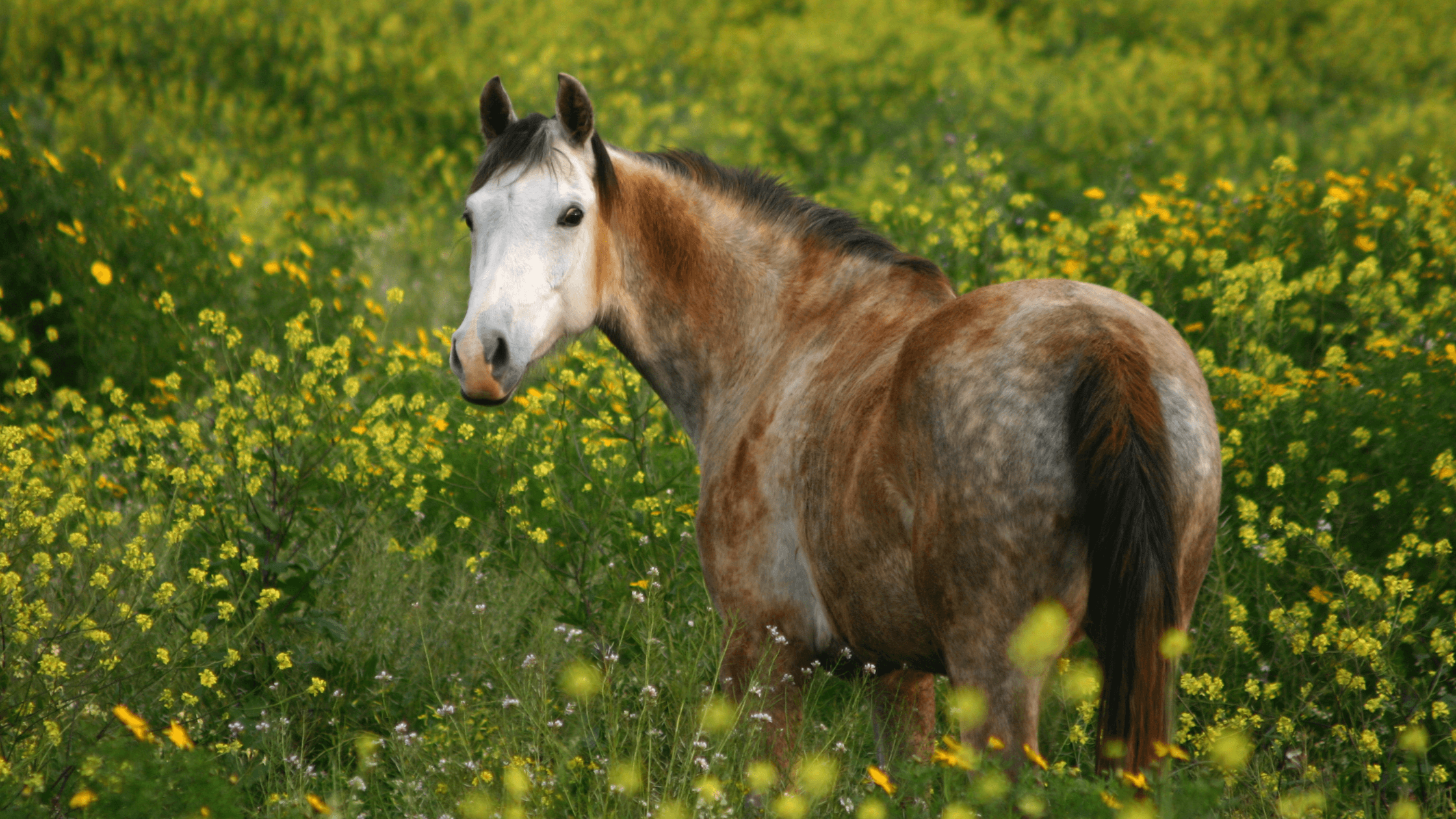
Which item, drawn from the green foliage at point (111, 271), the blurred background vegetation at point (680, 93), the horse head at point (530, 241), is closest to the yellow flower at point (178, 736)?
the horse head at point (530, 241)

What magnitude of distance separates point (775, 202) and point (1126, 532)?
6.17ft

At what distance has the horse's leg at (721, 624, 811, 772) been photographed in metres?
2.95

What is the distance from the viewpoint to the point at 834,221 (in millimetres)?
3516

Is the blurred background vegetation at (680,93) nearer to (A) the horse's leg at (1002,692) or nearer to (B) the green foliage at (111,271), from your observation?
(B) the green foliage at (111,271)

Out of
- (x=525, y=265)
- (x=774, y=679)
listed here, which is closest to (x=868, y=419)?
(x=774, y=679)

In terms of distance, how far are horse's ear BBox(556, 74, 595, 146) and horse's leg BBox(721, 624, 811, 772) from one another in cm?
152

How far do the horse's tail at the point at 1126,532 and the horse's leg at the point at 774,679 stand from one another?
38.2 inches

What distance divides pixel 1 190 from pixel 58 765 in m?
4.88

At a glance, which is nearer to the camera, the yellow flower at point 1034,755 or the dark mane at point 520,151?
the yellow flower at point 1034,755

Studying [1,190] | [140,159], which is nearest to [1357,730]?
[1,190]

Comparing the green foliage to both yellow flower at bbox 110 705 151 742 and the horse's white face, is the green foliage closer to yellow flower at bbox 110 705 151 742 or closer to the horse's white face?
the horse's white face

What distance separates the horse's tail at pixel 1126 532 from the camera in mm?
2105

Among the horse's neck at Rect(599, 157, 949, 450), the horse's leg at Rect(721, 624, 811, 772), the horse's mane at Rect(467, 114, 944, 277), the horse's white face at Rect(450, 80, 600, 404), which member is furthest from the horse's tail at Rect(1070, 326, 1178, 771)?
the horse's white face at Rect(450, 80, 600, 404)

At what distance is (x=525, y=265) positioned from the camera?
9.91 feet
